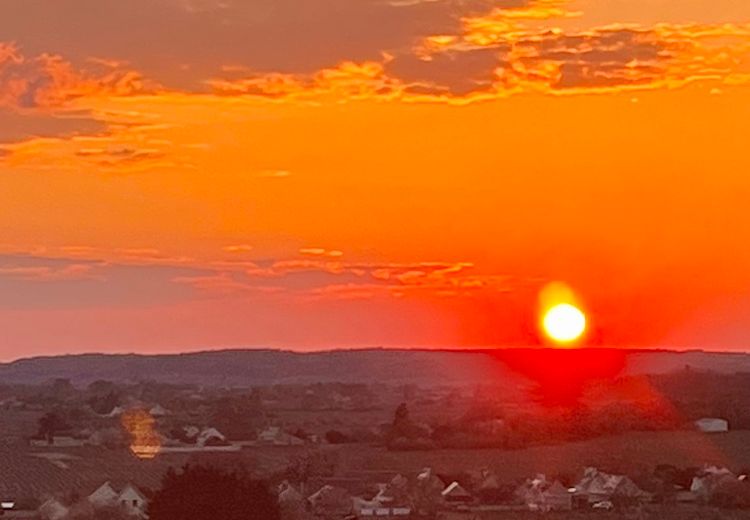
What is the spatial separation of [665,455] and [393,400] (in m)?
93.5

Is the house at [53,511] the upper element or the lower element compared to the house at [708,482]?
lower

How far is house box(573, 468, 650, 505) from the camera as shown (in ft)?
232

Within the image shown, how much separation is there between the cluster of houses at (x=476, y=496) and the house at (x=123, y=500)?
4.56 m

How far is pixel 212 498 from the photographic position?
135 feet

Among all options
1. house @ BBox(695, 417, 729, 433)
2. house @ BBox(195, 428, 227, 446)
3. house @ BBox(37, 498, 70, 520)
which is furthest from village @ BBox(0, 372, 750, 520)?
house @ BBox(695, 417, 729, 433)

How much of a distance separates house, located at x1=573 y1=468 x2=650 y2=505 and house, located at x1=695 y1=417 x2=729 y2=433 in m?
39.0

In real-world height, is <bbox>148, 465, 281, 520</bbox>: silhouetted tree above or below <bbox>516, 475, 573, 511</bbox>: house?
below

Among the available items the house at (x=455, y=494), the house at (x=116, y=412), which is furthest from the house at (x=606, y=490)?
the house at (x=116, y=412)

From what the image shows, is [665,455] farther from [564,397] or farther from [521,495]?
[564,397]

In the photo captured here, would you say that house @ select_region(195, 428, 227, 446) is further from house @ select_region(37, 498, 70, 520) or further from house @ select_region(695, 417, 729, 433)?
house @ select_region(37, 498, 70, 520)

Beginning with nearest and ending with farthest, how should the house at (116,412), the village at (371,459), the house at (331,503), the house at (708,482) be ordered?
the house at (331,503) → the village at (371,459) → the house at (708,482) → the house at (116,412)

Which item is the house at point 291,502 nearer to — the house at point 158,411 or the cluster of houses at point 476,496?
the cluster of houses at point 476,496

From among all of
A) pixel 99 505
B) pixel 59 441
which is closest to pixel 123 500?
pixel 99 505

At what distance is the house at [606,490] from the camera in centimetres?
7056
